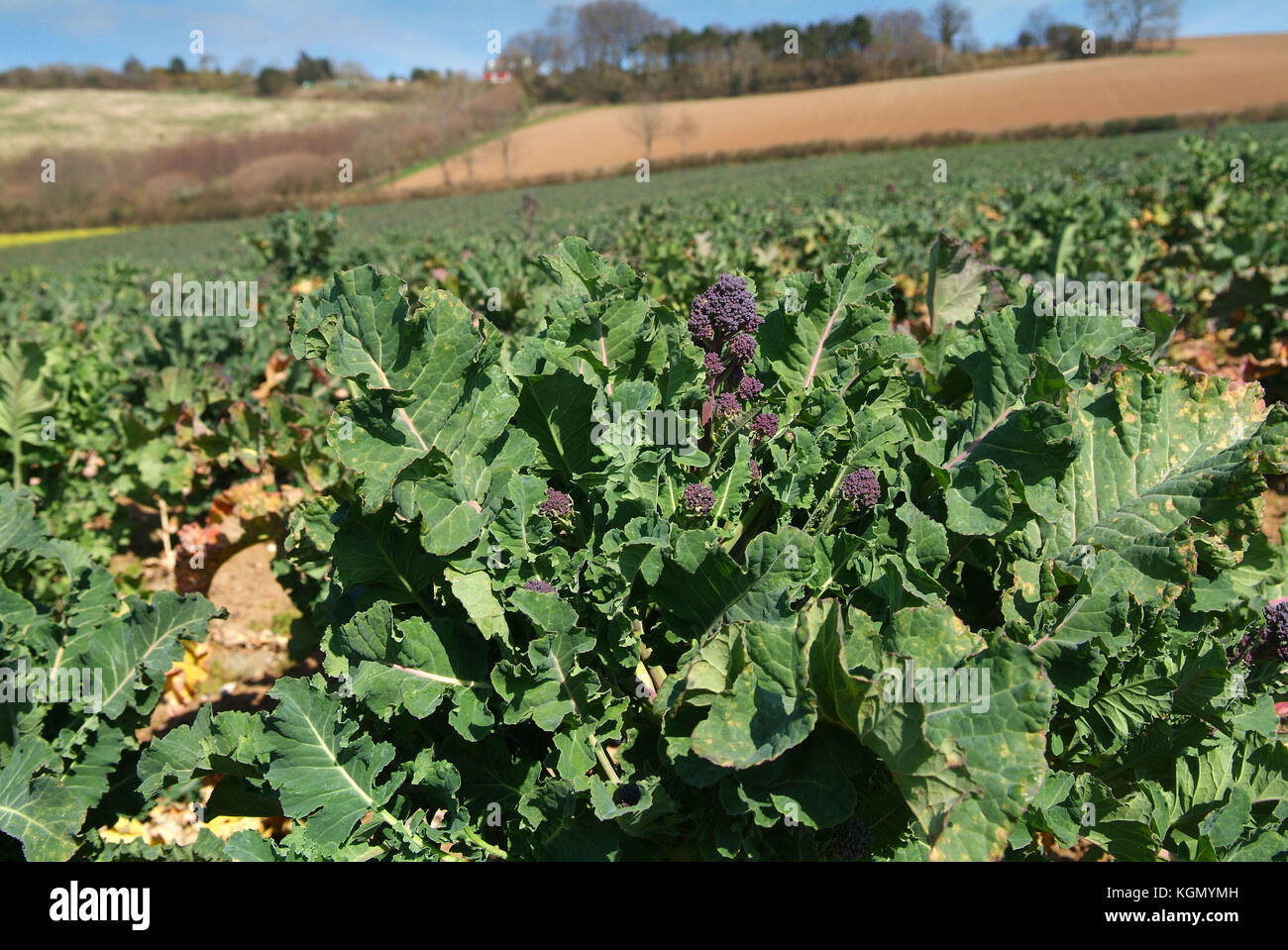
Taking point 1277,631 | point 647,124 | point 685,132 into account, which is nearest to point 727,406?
point 1277,631

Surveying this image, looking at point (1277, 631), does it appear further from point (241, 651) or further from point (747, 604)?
point (241, 651)

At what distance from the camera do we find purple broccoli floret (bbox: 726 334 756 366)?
2.14 metres

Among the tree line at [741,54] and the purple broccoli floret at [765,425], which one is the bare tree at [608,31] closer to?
the tree line at [741,54]

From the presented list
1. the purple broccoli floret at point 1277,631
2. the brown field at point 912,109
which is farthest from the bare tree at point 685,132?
the purple broccoli floret at point 1277,631

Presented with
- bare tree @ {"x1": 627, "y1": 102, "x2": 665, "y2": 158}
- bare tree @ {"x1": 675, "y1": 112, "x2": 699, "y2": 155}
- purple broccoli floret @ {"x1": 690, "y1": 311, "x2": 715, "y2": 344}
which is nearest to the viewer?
purple broccoli floret @ {"x1": 690, "y1": 311, "x2": 715, "y2": 344}

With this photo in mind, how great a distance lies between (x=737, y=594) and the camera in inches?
69.9

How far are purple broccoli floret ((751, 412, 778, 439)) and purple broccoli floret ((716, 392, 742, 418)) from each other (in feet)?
0.23

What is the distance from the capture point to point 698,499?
192 cm

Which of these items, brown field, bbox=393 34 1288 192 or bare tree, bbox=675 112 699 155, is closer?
brown field, bbox=393 34 1288 192

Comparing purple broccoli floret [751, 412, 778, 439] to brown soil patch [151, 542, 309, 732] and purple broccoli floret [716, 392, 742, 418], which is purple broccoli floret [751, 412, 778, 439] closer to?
purple broccoli floret [716, 392, 742, 418]

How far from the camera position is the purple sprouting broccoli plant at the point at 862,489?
6.38ft

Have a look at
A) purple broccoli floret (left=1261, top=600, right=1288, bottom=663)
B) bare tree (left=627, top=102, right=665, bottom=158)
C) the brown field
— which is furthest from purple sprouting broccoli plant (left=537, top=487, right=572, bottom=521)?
bare tree (left=627, top=102, right=665, bottom=158)

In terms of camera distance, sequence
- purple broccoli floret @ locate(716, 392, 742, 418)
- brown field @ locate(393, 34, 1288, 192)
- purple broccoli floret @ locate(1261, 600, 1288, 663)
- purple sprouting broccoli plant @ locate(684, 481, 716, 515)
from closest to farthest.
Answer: purple sprouting broccoli plant @ locate(684, 481, 716, 515) < purple broccoli floret @ locate(716, 392, 742, 418) < purple broccoli floret @ locate(1261, 600, 1288, 663) < brown field @ locate(393, 34, 1288, 192)

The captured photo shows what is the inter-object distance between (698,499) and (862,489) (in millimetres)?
400
